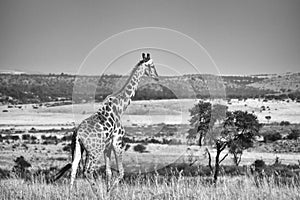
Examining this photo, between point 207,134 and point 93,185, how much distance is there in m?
16.5

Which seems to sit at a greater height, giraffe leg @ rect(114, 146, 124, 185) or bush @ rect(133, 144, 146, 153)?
giraffe leg @ rect(114, 146, 124, 185)

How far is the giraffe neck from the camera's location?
11352 mm

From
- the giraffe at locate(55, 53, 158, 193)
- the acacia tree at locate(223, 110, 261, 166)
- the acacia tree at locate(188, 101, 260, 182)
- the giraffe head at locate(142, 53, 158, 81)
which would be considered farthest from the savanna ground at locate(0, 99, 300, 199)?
the acacia tree at locate(223, 110, 261, 166)

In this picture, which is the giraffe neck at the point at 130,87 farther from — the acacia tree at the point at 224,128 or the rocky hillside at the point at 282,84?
the rocky hillside at the point at 282,84

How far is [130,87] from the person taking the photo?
1154 centimetres

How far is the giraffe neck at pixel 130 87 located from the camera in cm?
1135

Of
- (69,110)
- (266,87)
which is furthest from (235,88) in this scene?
(69,110)

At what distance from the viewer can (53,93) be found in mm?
114938

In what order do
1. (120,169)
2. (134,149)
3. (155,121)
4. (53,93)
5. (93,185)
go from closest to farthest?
(93,185) → (120,169) → (155,121) → (134,149) → (53,93)

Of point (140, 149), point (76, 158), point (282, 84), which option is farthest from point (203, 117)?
point (282, 84)

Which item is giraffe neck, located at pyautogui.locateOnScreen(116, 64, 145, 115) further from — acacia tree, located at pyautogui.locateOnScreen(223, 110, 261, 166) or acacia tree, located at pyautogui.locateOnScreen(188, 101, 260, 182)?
acacia tree, located at pyautogui.locateOnScreen(223, 110, 261, 166)

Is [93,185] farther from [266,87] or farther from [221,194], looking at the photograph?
[266,87]

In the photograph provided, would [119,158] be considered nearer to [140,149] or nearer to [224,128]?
[224,128]

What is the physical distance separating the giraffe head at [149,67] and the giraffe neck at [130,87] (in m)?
0.10
